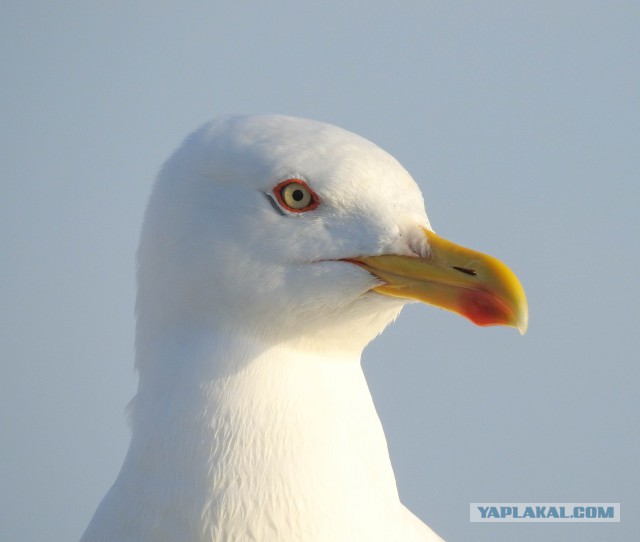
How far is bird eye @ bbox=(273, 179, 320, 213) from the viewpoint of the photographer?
11.9ft

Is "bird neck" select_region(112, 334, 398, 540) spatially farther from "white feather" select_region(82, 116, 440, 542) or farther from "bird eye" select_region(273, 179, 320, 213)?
"bird eye" select_region(273, 179, 320, 213)

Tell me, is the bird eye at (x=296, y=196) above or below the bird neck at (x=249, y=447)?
above

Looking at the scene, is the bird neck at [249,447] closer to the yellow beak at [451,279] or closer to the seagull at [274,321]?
the seagull at [274,321]

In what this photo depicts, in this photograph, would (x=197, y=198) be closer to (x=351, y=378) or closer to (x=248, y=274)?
(x=248, y=274)

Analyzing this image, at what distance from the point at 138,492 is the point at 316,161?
4.34 feet

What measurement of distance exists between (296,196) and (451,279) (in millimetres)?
619

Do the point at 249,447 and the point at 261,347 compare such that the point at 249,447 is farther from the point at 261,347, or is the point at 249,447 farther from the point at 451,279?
the point at 451,279

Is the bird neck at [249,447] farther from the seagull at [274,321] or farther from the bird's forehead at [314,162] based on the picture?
the bird's forehead at [314,162]

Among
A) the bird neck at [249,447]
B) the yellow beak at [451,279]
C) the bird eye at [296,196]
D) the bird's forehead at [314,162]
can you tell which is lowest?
the bird neck at [249,447]

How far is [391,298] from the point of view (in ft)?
12.3

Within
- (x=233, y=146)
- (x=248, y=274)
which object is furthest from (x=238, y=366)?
(x=233, y=146)

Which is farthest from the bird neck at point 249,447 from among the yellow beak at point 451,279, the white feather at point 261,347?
the yellow beak at point 451,279

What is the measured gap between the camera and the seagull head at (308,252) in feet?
11.8

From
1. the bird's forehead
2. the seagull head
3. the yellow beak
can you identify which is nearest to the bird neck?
the seagull head
